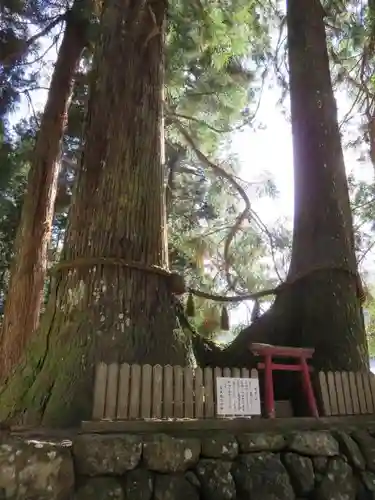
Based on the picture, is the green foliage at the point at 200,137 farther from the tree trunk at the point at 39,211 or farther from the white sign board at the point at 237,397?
the white sign board at the point at 237,397

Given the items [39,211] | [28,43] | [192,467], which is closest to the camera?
[192,467]

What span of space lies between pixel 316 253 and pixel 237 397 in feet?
5.17

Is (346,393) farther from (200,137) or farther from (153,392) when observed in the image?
(200,137)

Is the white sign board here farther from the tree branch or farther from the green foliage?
the tree branch

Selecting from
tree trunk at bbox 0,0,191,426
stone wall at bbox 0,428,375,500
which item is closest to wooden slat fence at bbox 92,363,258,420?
stone wall at bbox 0,428,375,500

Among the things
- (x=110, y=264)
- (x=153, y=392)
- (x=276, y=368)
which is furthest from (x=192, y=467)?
(x=110, y=264)

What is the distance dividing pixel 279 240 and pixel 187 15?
3.26 metres

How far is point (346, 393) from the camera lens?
9.43 feet

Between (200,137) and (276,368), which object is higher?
(200,137)

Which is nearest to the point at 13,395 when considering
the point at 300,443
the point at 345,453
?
the point at 300,443

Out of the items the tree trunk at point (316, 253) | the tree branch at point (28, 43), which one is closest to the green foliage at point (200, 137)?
the tree branch at point (28, 43)

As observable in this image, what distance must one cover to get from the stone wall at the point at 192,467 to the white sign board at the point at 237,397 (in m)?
0.16

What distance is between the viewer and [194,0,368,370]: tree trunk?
10.8ft

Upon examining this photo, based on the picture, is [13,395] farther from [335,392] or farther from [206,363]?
[335,392]
